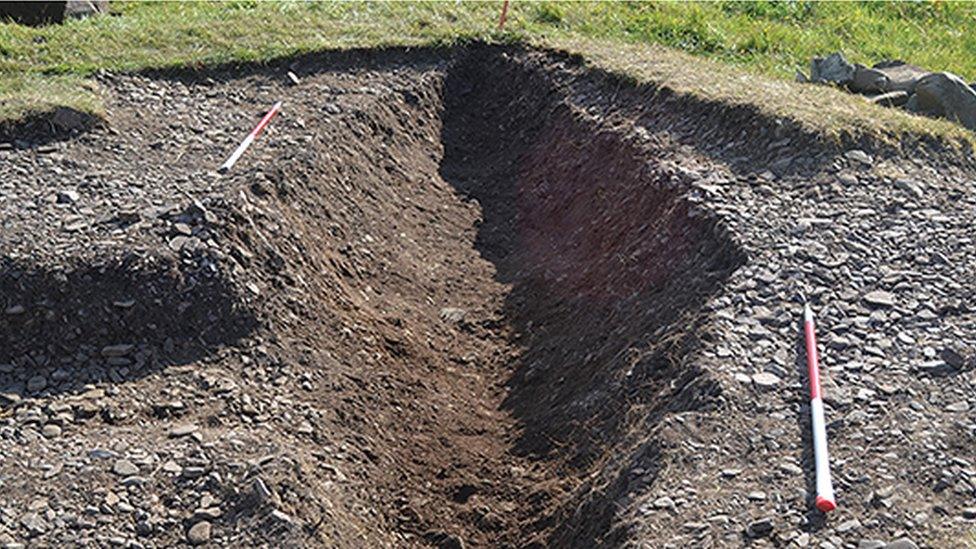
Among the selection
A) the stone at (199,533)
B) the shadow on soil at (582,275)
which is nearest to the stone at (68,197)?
the shadow on soil at (582,275)

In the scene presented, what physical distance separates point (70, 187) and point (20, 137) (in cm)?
148

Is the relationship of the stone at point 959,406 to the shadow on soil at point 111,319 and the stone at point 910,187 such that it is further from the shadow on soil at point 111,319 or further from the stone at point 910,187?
the shadow on soil at point 111,319

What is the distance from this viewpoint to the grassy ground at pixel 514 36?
14.8 meters

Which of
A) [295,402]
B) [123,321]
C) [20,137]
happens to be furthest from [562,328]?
[20,137]

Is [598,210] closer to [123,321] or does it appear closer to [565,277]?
[565,277]

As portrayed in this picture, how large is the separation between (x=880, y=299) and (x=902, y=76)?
6413 mm

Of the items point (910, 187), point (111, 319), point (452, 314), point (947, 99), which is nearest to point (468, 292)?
point (452, 314)

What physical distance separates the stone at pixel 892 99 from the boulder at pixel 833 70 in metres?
0.74

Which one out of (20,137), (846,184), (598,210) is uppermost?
(846,184)

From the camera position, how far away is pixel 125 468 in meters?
8.41

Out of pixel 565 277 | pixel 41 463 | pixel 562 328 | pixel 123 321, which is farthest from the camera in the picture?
pixel 565 277

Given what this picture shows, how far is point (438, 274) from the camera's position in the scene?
1287 cm

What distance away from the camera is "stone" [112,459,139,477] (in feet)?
27.5

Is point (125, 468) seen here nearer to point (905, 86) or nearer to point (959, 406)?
point (959, 406)
